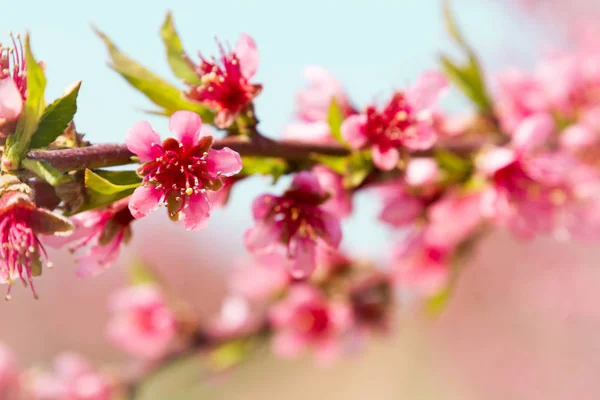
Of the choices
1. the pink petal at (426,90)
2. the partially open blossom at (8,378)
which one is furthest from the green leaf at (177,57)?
the partially open blossom at (8,378)

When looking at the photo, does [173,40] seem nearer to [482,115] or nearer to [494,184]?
[494,184]

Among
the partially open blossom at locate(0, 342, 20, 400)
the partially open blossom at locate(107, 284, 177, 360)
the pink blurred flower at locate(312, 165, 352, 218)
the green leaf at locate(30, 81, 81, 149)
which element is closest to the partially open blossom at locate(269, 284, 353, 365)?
the partially open blossom at locate(107, 284, 177, 360)

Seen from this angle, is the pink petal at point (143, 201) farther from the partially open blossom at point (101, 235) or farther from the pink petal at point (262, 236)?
the pink petal at point (262, 236)

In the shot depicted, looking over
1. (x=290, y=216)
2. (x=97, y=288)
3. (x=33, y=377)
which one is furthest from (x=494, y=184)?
(x=97, y=288)

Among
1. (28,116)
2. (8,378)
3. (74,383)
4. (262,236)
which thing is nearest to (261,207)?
(262,236)

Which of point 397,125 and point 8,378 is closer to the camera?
point 397,125

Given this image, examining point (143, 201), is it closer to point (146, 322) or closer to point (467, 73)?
point (467, 73)

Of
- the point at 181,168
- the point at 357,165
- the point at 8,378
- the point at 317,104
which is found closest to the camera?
the point at 181,168
